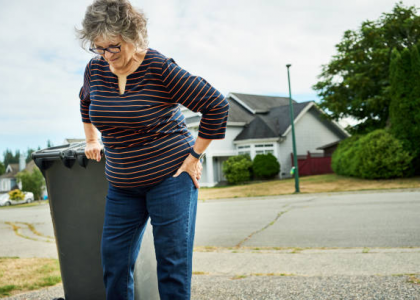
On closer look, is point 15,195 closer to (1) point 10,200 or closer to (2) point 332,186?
(1) point 10,200

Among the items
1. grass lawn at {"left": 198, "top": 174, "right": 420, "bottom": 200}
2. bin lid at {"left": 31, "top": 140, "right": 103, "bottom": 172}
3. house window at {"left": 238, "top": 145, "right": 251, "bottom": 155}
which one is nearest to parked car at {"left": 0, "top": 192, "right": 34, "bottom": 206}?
house window at {"left": 238, "top": 145, "right": 251, "bottom": 155}

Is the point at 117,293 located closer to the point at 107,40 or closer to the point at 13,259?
the point at 107,40

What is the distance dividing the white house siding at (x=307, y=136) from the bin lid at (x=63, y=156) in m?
27.3

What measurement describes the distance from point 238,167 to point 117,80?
24827 mm

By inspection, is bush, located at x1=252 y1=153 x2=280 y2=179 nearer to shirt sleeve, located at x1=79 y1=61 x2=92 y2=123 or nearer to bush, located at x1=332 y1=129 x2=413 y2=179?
bush, located at x1=332 y1=129 x2=413 y2=179

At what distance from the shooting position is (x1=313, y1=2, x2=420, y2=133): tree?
2164 cm

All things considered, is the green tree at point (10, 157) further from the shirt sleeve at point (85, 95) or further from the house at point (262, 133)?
the shirt sleeve at point (85, 95)

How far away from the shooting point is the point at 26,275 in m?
4.33

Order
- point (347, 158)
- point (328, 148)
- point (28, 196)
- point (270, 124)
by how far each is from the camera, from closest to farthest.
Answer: point (347, 158) → point (328, 148) → point (270, 124) → point (28, 196)

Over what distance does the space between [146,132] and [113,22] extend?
52 cm

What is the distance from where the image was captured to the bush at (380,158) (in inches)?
707

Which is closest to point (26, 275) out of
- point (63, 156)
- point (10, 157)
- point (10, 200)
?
point (63, 156)

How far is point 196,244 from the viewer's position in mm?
6723

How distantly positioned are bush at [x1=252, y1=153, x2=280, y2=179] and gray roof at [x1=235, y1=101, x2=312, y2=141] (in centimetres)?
213
